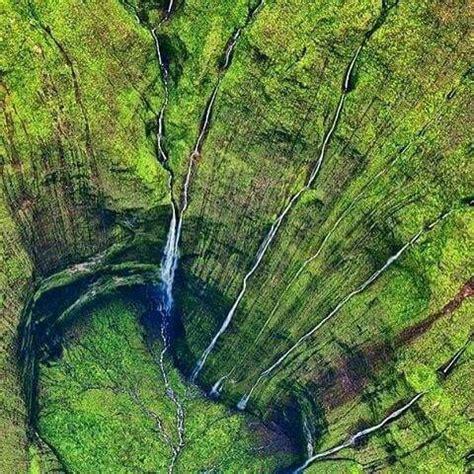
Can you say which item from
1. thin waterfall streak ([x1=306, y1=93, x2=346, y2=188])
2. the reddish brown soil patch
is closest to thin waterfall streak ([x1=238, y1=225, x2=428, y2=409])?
the reddish brown soil patch

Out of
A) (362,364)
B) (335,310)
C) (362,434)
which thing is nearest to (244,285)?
(335,310)

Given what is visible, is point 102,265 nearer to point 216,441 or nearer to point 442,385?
point 216,441

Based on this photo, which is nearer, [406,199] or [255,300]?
[406,199]

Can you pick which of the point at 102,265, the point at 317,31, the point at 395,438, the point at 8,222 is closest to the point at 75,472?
the point at 102,265

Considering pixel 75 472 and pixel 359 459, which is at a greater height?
pixel 75 472

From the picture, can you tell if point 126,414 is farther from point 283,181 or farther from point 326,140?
point 326,140

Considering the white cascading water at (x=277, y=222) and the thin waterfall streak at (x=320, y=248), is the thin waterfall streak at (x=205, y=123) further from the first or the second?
the thin waterfall streak at (x=320, y=248)
